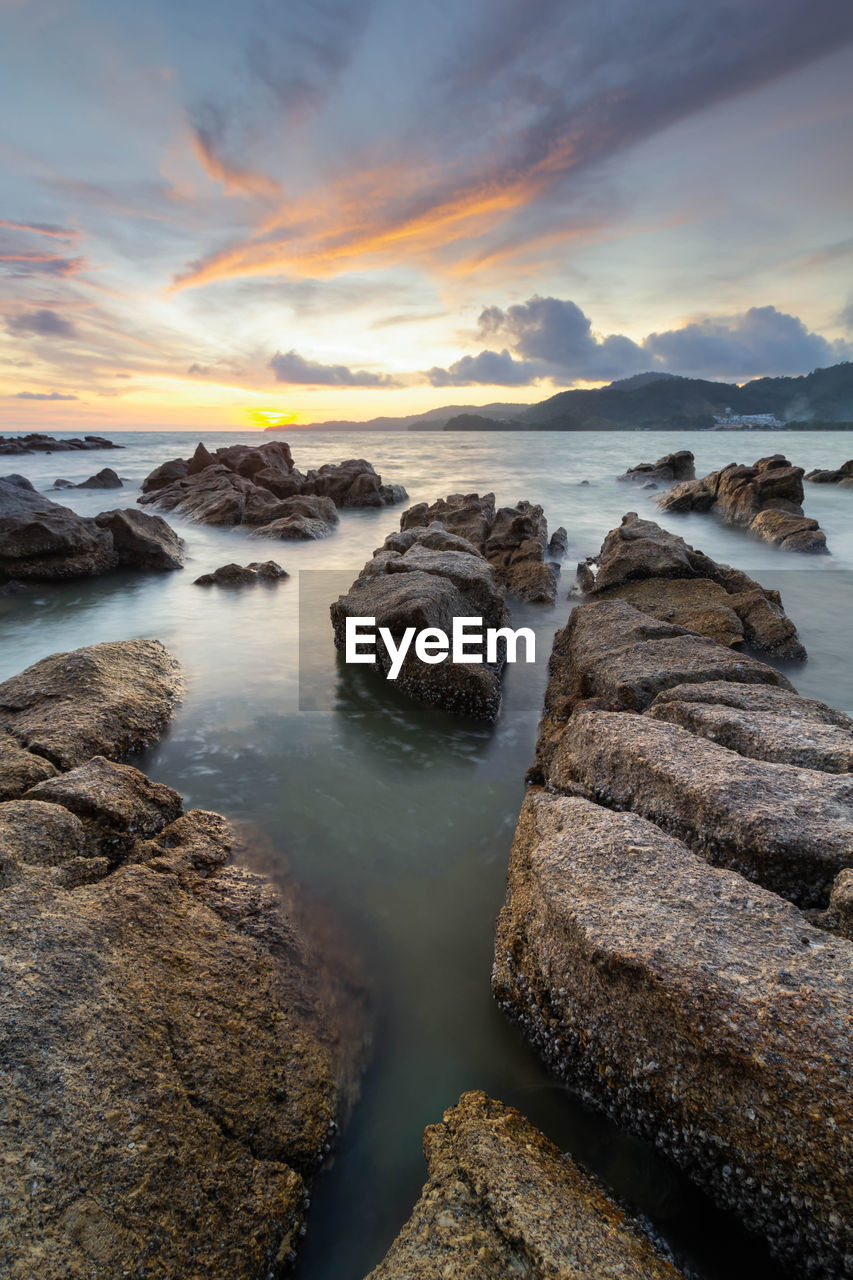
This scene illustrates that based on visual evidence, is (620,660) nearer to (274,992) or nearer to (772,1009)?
(772,1009)

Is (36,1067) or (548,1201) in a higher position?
(36,1067)

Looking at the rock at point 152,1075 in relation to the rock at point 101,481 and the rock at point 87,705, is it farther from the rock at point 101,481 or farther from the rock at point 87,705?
the rock at point 101,481

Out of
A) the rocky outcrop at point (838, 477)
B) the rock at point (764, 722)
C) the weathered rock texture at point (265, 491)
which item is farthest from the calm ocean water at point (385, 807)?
the rocky outcrop at point (838, 477)

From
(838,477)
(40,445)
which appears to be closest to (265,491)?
(838,477)

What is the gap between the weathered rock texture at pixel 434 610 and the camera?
7004 millimetres

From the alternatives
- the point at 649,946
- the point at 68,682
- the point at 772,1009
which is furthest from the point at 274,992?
the point at 68,682

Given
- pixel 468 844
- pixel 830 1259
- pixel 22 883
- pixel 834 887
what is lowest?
pixel 468 844

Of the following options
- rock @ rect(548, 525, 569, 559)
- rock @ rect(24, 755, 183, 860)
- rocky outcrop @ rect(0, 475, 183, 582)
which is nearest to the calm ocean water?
rocky outcrop @ rect(0, 475, 183, 582)

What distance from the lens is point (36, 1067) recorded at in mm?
2283

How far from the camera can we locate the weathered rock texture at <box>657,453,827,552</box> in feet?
53.5

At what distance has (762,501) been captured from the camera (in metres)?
19.8

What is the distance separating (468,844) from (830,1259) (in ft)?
10.5

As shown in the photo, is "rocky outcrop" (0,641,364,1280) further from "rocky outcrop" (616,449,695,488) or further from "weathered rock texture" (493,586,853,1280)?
"rocky outcrop" (616,449,695,488)

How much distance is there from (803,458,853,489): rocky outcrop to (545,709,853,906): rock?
33412 mm
